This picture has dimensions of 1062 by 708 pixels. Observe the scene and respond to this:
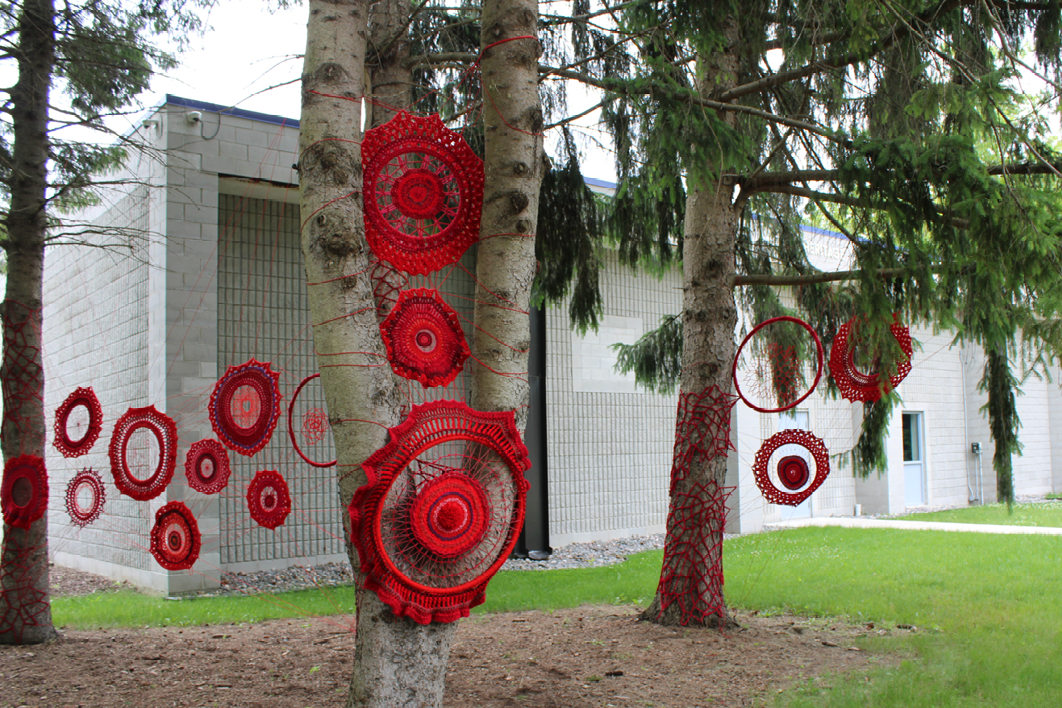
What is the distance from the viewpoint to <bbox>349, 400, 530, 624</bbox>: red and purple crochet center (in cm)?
287

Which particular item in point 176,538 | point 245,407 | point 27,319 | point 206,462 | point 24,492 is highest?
point 27,319

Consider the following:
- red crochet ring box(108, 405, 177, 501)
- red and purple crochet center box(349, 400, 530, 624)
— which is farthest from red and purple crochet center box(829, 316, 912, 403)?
red crochet ring box(108, 405, 177, 501)

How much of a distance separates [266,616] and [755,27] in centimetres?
574

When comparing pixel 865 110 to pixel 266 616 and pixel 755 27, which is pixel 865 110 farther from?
pixel 266 616

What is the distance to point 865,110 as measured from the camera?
6.28 meters

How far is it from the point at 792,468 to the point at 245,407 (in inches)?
151

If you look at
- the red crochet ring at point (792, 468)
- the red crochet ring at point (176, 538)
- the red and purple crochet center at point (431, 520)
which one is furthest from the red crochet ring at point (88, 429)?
the red crochet ring at point (792, 468)

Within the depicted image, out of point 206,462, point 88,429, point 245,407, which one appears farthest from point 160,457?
point 245,407

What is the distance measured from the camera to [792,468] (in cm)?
594

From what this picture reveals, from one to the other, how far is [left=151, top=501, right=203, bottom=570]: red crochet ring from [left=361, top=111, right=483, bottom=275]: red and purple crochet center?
8.74ft

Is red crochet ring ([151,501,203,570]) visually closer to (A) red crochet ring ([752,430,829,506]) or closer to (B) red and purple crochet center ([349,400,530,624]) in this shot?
(B) red and purple crochet center ([349,400,530,624])

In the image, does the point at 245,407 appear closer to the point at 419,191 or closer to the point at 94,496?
the point at 94,496

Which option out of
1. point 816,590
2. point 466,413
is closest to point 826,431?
point 816,590

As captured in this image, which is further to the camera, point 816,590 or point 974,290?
point 816,590
